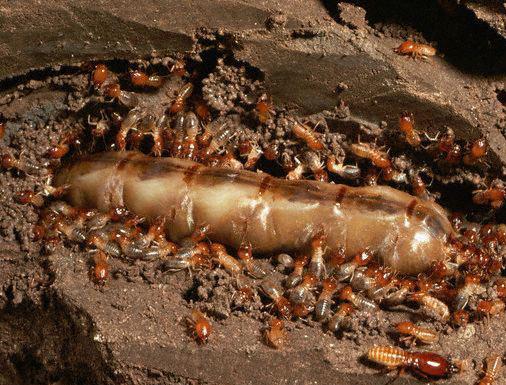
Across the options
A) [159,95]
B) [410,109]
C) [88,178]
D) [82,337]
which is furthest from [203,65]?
[82,337]

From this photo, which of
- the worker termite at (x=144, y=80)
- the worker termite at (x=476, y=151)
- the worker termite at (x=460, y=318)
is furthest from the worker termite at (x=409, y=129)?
the worker termite at (x=144, y=80)

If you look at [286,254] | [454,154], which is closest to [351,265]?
[286,254]

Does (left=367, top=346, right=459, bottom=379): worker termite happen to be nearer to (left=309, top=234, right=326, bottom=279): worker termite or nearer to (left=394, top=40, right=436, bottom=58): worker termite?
(left=309, top=234, right=326, bottom=279): worker termite

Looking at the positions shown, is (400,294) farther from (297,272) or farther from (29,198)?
(29,198)

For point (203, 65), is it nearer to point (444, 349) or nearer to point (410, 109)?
point (410, 109)

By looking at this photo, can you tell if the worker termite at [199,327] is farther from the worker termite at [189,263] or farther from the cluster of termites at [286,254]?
the worker termite at [189,263]

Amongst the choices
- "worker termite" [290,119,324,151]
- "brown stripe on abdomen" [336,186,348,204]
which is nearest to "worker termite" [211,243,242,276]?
"brown stripe on abdomen" [336,186,348,204]
